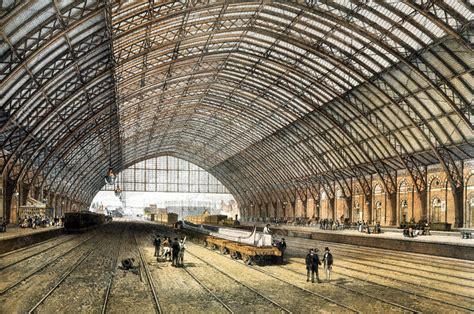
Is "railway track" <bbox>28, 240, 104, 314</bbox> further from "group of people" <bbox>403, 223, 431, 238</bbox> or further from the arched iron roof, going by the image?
"group of people" <bbox>403, 223, 431, 238</bbox>

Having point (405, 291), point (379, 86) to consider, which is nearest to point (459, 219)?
point (379, 86)

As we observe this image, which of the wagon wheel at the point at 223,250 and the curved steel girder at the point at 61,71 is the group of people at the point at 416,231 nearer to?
the wagon wheel at the point at 223,250

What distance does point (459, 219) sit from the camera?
139 feet

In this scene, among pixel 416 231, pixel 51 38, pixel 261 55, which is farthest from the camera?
pixel 261 55

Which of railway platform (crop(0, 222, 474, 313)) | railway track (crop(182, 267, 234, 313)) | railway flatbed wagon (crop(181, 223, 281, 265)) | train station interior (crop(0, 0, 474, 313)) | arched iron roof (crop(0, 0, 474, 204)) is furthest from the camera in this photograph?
arched iron roof (crop(0, 0, 474, 204))

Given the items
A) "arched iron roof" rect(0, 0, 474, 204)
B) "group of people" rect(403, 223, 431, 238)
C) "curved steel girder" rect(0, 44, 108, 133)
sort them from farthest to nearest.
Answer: "group of people" rect(403, 223, 431, 238) < "curved steel girder" rect(0, 44, 108, 133) < "arched iron roof" rect(0, 0, 474, 204)

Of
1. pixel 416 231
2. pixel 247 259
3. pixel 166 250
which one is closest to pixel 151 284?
pixel 247 259

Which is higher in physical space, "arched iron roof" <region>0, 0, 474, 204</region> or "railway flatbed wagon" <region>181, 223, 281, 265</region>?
"arched iron roof" <region>0, 0, 474, 204</region>

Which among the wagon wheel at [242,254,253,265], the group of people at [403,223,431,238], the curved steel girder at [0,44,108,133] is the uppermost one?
the curved steel girder at [0,44,108,133]

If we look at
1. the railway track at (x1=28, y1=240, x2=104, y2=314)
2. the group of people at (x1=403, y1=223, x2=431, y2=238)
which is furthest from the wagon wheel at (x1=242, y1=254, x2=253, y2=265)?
the group of people at (x1=403, y1=223, x2=431, y2=238)

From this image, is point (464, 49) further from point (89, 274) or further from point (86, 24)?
point (89, 274)

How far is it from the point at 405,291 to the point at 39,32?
877 inches

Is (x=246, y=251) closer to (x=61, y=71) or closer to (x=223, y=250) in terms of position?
(x=223, y=250)

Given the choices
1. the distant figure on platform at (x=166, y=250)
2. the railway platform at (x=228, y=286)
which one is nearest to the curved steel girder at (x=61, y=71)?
the railway platform at (x=228, y=286)
